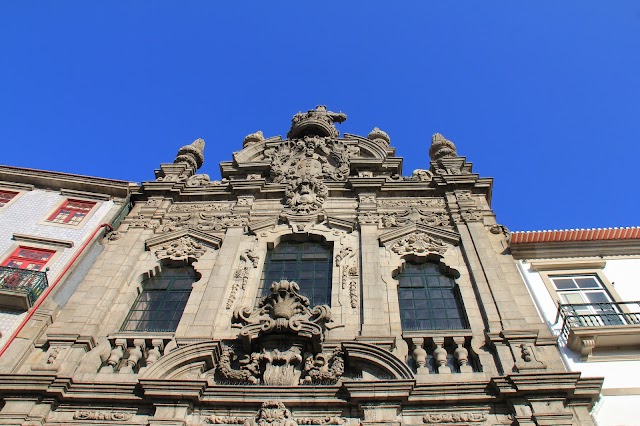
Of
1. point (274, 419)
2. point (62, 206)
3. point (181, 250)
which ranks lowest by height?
point (274, 419)

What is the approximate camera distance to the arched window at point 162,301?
43.5ft

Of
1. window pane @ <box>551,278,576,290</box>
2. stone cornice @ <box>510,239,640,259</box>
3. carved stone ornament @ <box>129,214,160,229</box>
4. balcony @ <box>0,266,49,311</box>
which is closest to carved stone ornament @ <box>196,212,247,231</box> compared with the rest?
carved stone ornament @ <box>129,214,160,229</box>

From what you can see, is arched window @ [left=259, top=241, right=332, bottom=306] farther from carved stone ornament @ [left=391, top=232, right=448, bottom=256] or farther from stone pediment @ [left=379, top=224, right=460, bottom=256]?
carved stone ornament @ [left=391, top=232, right=448, bottom=256]

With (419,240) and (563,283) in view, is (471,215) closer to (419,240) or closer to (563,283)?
(419,240)

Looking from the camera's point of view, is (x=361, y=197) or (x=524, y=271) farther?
(x=361, y=197)

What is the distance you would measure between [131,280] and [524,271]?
393 inches

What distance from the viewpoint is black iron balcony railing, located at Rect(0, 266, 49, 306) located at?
12664 mm

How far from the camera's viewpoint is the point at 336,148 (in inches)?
828

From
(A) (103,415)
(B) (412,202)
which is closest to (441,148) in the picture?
(B) (412,202)

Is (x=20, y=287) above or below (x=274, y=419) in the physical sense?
above

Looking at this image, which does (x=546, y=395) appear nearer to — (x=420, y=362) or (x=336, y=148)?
(x=420, y=362)

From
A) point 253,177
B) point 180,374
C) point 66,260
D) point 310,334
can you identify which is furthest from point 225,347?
point 253,177

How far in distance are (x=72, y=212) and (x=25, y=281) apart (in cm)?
458

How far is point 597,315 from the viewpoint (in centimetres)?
1138
